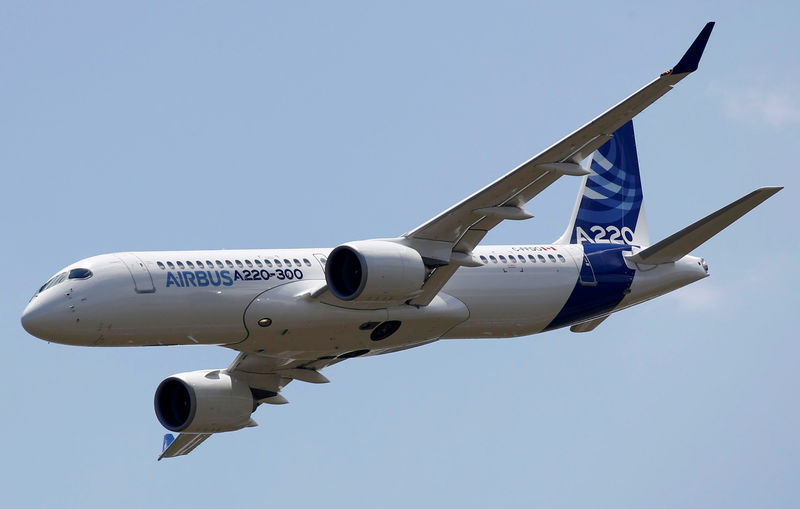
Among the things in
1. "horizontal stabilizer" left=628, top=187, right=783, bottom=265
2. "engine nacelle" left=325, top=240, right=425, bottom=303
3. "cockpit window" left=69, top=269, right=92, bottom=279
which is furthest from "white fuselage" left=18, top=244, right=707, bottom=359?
"horizontal stabilizer" left=628, top=187, right=783, bottom=265

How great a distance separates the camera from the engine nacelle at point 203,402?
48562 millimetres

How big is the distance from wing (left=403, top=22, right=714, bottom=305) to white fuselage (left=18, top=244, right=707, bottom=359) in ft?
6.15

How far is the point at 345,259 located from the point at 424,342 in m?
4.96

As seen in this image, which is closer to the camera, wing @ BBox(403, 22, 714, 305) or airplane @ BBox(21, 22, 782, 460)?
wing @ BBox(403, 22, 714, 305)

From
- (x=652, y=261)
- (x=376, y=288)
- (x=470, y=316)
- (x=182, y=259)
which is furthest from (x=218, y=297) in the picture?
(x=652, y=261)

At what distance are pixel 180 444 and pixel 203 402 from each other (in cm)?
392

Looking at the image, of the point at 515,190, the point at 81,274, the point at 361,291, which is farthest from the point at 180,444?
the point at 515,190

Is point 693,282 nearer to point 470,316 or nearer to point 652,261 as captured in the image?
point 652,261

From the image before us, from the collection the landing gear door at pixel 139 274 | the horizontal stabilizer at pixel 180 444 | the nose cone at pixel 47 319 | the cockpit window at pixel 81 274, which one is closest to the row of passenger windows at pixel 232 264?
the landing gear door at pixel 139 274

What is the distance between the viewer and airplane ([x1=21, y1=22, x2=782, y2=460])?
40.8 metres

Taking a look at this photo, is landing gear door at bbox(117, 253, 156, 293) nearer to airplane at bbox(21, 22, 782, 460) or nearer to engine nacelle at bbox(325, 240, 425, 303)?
airplane at bbox(21, 22, 782, 460)

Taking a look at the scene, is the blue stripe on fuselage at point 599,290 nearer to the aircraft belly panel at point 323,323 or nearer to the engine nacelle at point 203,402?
the aircraft belly panel at point 323,323

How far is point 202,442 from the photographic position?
51906mm

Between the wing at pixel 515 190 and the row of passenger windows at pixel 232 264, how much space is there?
3.43 metres
